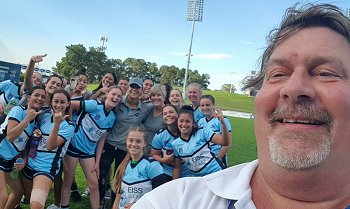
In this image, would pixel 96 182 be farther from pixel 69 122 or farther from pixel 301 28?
pixel 301 28

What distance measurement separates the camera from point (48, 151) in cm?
433

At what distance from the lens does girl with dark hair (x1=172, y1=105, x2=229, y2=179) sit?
4332mm

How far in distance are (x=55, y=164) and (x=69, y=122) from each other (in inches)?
23.2

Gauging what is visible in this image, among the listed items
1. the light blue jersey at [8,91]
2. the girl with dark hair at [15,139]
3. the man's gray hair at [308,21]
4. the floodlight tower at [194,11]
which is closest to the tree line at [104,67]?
the floodlight tower at [194,11]

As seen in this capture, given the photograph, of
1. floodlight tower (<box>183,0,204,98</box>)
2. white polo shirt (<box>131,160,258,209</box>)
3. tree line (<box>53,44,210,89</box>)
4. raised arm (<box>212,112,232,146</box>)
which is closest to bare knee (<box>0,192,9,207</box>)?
raised arm (<box>212,112,232,146</box>)

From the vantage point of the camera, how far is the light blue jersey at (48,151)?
14.1 feet

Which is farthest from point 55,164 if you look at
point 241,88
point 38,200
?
point 241,88

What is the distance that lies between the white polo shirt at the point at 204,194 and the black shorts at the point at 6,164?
3.63 m

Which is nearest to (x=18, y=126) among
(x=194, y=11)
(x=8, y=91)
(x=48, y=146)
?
(x=48, y=146)

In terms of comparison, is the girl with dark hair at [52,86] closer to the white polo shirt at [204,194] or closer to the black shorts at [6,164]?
the black shorts at [6,164]

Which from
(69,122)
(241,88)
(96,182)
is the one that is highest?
(241,88)

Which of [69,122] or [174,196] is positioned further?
[69,122]

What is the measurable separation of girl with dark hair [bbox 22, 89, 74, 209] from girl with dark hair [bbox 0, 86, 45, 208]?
127 mm

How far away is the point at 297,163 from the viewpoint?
4.14ft
